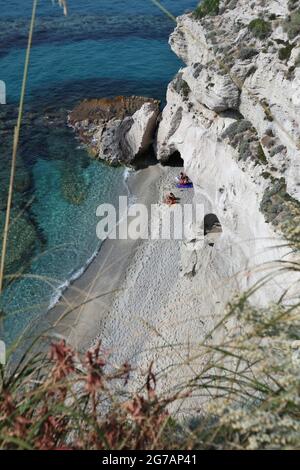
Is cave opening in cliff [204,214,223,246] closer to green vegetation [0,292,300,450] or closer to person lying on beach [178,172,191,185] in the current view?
person lying on beach [178,172,191,185]

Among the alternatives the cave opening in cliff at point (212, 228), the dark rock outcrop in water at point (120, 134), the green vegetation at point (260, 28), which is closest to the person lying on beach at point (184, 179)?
the dark rock outcrop in water at point (120, 134)

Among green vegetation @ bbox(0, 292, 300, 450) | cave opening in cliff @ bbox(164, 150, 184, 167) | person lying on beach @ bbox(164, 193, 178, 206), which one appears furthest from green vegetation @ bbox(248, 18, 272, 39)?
green vegetation @ bbox(0, 292, 300, 450)

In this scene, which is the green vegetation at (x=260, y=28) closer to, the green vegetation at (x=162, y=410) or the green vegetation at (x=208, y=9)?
the green vegetation at (x=208, y=9)

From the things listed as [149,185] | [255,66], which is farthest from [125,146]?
[255,66]

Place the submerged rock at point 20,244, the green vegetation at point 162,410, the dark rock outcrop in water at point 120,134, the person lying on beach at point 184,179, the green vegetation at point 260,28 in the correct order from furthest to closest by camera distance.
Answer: the dark rock outcrop in water at point 120,134
the person lying on beach at point 184,179
the submerged rock at point 20,244
the green vegetation at point 260,28
the green vegetation at point 162,410

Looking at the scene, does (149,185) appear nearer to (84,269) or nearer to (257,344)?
(84,269)

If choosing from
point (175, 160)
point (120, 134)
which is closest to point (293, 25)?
point (175, 160)

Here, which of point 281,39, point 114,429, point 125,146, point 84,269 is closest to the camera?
point 114,429
